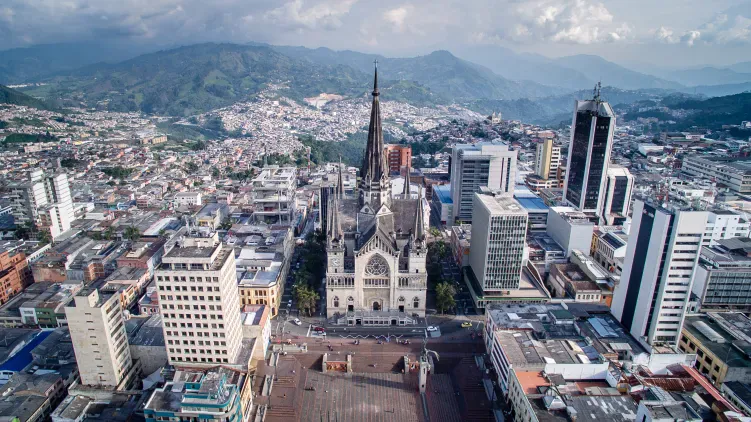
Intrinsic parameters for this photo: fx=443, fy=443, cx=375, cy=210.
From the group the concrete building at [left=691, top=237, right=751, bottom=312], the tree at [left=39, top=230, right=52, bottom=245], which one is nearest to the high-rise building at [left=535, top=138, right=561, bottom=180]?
the concrete building at [left=691, top=237, right=751, bottom=312]

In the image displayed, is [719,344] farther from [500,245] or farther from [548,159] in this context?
[548,159]

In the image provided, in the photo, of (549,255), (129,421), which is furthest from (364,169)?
(129,421)

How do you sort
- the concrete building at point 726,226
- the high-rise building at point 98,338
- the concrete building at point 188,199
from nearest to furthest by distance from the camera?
the high-rise building at point 98,338 < the concrete building at point 726,226 < the concrete building at point 188,199

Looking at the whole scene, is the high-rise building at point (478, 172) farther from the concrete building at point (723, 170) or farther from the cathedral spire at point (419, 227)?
the concrete building at point (723, 170)

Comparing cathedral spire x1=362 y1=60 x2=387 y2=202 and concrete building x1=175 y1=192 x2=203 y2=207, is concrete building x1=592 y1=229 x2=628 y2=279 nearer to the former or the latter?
cathedral spire x1=362 y1=60 x2=387 y2=202

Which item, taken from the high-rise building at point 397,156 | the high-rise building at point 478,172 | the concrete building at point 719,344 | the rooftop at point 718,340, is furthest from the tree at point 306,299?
the high-rise building at point 397,156

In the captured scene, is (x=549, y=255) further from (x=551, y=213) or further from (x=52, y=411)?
(x=52, y=411)
